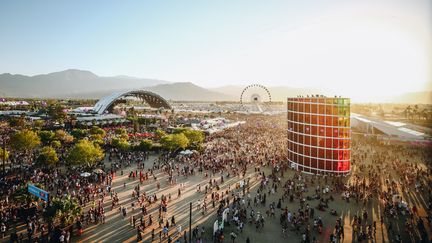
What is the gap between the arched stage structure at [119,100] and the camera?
8561cm

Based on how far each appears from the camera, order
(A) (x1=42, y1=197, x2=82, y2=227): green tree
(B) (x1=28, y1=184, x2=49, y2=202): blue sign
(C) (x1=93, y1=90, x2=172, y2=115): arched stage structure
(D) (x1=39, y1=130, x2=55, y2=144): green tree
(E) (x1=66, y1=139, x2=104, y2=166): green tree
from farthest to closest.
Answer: (C) (x1=93, y1=90, x2=172, y2=115): arched stage structure
(D) (x1=39, y1=130, x2=55, y2=144): green tree
(E) (x1=66, y1=139, x2=104, y2=166): green tree
(B) (x1=28, y1=184, x2=49, y2=202): blue sign
(A) (x1=42, y1=197, x2=82, y2=227): green tree

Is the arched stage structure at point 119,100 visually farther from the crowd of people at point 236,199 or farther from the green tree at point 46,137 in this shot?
the crowd of people at point 236,199

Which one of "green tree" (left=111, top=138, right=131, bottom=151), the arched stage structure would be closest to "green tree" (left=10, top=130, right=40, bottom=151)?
"green tree" (left=111, top=138, right=131, bottom=151)

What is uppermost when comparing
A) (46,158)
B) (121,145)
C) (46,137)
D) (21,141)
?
(21,141)

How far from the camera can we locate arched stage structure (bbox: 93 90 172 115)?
281ft

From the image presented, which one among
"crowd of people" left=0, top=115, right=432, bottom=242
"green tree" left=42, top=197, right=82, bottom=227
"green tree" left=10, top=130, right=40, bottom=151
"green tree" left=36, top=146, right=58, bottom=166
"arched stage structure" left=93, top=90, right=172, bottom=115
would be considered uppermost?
"arched stage structure" left=93, top=90, right=172, bottom=115

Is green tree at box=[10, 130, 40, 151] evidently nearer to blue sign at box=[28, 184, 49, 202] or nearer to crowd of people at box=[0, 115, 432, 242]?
crowd of people at box=[0, 115, 432, 242]

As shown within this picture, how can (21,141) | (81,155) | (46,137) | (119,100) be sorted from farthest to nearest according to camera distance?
(119,100) < (46,137) < (21,141) < (81,155)

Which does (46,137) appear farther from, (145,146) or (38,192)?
(38,192)

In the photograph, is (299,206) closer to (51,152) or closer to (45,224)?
(45,224)

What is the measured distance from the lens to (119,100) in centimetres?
9494

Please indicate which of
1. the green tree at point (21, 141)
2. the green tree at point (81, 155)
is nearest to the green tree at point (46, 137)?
the green tree at point (21, 141)

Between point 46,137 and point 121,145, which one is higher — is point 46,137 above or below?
above

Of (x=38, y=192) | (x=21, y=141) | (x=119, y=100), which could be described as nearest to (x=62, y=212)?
(x=38, y=192)
